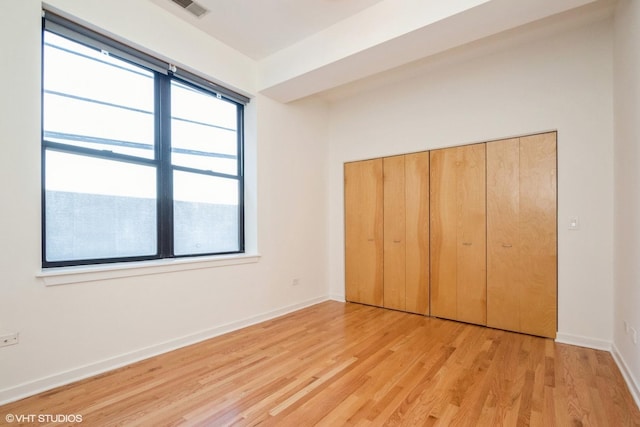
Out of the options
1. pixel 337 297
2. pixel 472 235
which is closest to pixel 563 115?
pixel 472 235

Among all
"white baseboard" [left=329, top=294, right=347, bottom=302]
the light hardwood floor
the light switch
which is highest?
the light switch

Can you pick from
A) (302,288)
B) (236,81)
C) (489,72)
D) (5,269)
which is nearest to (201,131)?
(236,81)

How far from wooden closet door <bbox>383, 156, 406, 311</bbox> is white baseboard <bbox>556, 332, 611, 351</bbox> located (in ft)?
5.52

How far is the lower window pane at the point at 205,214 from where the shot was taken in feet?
10.3

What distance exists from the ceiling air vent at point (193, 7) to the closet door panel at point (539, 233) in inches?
139

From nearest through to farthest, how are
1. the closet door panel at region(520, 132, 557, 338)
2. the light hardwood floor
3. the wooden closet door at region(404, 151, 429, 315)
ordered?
the light hardwood floor < the closet door panel at region(520, 132, 557, 338) < the wooden closet door at region(404, 151, 429, 315)

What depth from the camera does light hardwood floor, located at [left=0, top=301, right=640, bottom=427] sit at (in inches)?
73.2

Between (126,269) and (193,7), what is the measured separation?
8.01 ft

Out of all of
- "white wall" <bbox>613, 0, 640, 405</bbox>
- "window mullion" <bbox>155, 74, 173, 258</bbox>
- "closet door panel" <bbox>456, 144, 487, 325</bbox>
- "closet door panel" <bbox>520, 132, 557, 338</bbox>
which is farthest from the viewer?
"closet door panel" <bbox>456, 144, 487, 325</bbox>

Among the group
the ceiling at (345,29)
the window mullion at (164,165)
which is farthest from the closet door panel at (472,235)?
the window mullion at (164,165)

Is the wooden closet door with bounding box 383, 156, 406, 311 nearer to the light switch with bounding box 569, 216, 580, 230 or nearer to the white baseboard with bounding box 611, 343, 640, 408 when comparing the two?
the light switch with bounding box 569, 216, 580, 230

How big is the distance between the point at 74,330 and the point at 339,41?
3388 mm

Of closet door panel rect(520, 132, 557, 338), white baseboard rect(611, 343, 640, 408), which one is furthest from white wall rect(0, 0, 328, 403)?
white baseboard rect(611, 343, 640, 408)

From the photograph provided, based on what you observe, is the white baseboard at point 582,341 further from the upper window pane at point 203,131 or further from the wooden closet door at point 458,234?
the upper window pane at point 203,131
